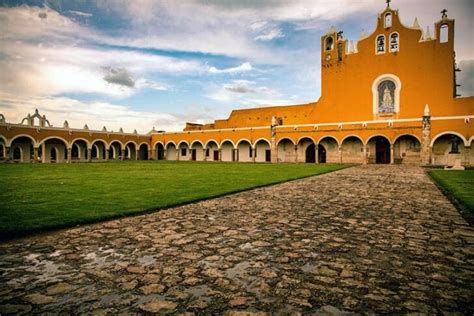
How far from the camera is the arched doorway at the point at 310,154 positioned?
125ft

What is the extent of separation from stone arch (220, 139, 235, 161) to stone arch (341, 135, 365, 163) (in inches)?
625

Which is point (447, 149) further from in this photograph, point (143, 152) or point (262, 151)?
point (143, 152)

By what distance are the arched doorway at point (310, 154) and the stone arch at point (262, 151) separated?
17.1 ft

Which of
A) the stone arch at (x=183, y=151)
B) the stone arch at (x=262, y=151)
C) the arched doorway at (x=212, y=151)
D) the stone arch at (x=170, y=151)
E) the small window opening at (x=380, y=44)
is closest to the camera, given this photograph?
the small window opening at (x=380, y=44)

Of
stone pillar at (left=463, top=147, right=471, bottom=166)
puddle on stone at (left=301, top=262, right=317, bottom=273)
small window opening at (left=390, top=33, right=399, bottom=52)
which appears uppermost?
small window opening at (left=390, top=33, right=399, bottom=52)

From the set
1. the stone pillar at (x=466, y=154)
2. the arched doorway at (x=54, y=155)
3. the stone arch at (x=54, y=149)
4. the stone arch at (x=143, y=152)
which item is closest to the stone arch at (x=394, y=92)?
the stone pillar at (x=466, y=154)

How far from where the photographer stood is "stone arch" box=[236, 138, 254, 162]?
43344 mm

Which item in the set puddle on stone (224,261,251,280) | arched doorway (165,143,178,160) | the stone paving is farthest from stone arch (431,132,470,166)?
arched doorway (165,143,178,160)

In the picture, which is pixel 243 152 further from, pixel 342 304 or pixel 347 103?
pixel 342 304

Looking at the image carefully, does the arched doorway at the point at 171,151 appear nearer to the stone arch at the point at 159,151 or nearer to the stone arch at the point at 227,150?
the stone arch at the point at 159,151

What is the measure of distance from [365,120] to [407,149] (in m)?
5.74

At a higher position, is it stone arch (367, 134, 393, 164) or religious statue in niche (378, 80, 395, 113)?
religious statue in niche (378, 80, 395, 113)

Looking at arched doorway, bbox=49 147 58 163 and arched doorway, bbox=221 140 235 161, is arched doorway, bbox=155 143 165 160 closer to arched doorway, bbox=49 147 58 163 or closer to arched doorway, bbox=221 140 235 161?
arched doorway, bbox=221 140 235 161

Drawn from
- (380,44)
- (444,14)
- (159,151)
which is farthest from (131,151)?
(444,14)
